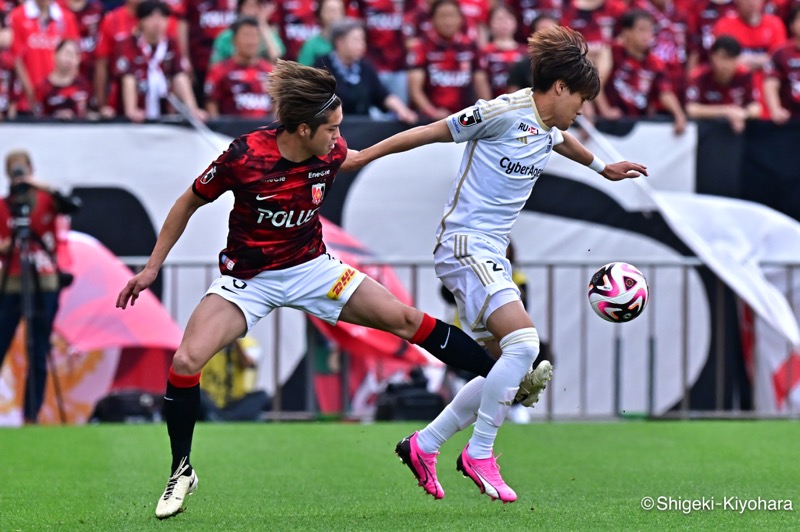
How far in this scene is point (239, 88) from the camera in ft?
43.9

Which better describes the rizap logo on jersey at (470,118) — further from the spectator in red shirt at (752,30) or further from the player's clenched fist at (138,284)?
the spectator in red shirt at (752,30)

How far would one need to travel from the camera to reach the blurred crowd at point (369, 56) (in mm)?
13227

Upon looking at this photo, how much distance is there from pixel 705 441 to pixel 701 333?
302cm

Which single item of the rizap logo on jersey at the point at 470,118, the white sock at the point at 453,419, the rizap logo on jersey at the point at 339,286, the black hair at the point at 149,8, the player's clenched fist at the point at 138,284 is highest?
the black hair at the point at 149,8

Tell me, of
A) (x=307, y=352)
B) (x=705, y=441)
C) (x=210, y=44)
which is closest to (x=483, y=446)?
(x=705, y=441)

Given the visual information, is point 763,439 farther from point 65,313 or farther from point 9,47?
point 9,47

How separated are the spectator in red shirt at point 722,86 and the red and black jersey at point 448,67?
2.20m

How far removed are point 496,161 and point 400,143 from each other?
0.51 meters

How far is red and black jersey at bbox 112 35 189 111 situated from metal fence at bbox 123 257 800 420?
1777 mm

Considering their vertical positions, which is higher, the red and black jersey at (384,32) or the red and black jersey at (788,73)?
the red and black jersey at (384,32)

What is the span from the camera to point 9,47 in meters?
13.5

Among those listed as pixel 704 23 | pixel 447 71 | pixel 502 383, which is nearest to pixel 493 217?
pixel 502 383

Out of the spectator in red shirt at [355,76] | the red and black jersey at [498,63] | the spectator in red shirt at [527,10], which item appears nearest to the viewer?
the spectator in red shirt at [355,76]

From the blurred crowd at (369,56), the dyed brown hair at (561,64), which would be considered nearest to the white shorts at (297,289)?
the dyed brown hair at (561,64)
